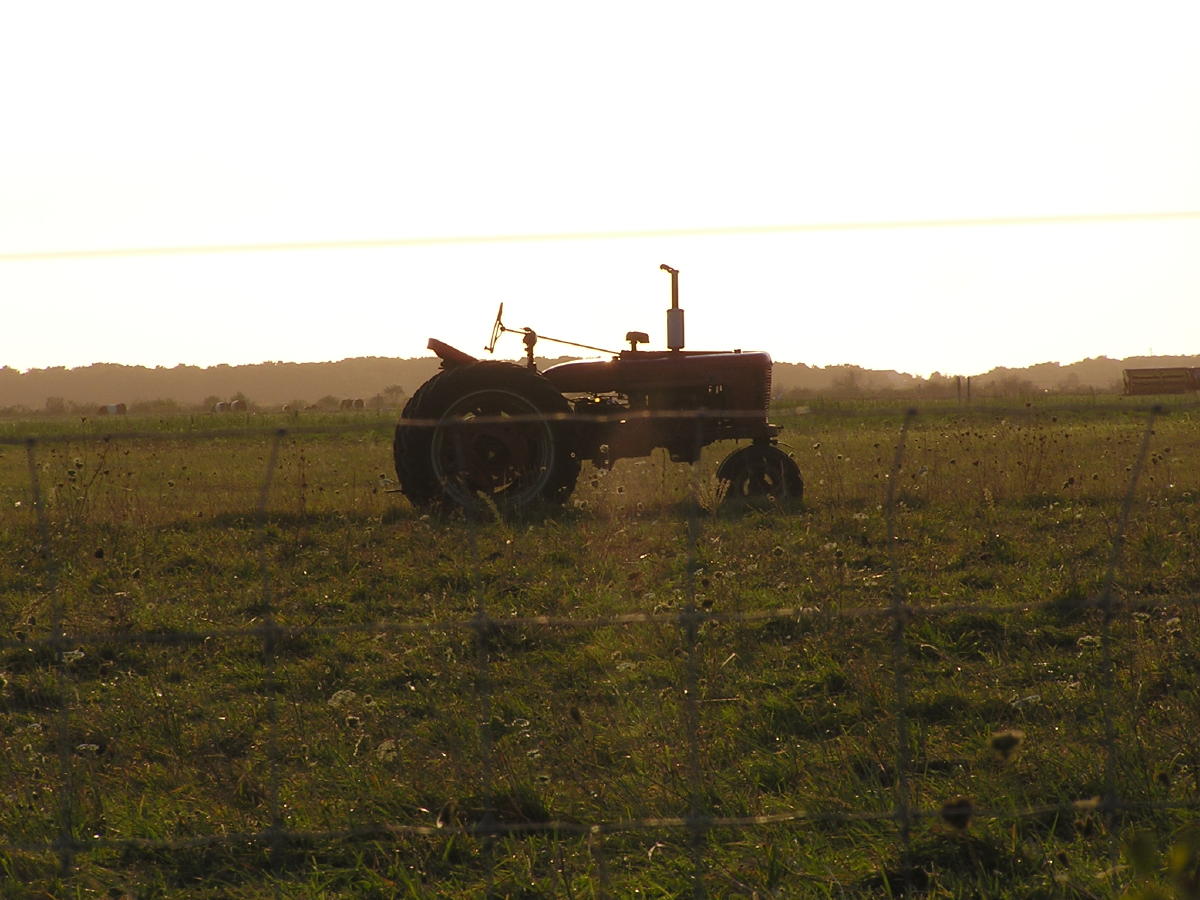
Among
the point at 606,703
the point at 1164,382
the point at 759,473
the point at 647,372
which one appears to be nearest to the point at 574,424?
the point at 647,372

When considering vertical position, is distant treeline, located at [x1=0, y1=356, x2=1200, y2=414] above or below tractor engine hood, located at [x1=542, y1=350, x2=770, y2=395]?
above

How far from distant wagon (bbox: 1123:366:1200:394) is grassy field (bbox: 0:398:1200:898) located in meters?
33.1

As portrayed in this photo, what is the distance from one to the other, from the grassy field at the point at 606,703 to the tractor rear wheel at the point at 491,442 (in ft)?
1.84

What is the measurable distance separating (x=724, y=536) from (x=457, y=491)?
198 cm

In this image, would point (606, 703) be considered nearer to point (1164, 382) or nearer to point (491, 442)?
point (491, 442)

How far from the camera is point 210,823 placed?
10.8 feet

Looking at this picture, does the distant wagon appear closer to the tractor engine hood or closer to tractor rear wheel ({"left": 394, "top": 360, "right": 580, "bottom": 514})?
the tractor engine hood

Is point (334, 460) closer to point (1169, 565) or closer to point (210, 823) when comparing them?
point (1169, 565)

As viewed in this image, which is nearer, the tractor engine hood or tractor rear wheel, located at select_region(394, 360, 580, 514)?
tractor rear wheel, located at select_region(394, 360, 580, 514)

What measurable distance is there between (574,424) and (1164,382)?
34.8m

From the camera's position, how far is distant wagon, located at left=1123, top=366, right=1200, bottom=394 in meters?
38.2

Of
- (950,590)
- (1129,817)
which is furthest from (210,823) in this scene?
(950,590)

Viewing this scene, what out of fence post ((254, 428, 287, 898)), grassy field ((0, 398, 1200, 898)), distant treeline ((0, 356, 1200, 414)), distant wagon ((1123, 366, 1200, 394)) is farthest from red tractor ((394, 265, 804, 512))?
distant treeline ((0, 356, 1200, 414))

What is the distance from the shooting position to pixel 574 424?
8602mm
